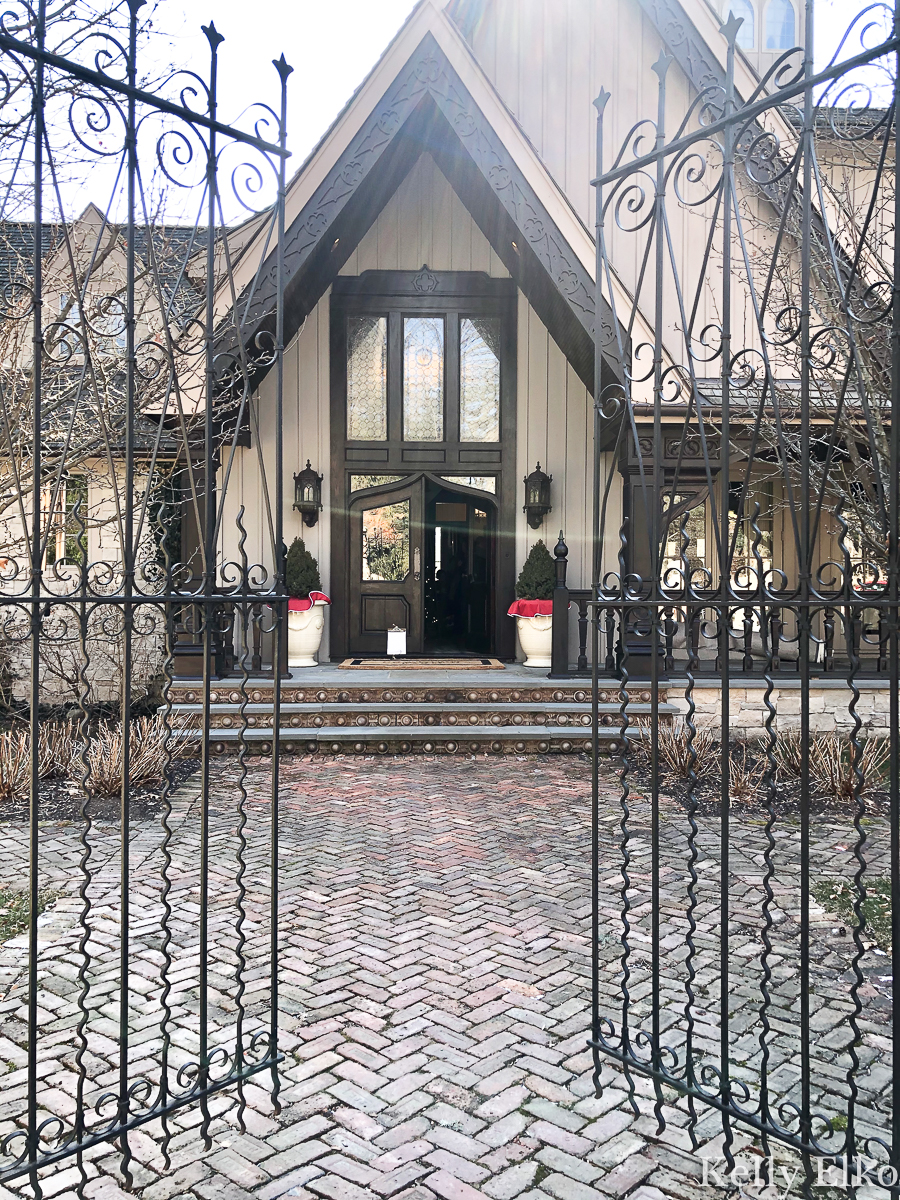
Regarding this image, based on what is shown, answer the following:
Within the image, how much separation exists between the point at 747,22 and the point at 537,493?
803 cm

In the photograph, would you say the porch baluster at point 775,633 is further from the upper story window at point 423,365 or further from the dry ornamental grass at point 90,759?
the upper story window at point 423,365

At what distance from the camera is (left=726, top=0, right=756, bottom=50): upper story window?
13.3 metres

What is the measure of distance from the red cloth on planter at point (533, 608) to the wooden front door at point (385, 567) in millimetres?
1696

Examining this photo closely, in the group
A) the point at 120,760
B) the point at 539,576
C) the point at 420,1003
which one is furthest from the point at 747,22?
the point at 420,1003

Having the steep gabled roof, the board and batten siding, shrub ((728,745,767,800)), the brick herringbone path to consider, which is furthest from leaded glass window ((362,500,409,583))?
the brick herringbone path

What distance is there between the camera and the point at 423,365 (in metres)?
13.0

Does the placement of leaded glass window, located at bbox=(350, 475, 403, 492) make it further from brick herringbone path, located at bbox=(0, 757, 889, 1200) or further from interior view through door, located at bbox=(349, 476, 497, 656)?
brick herringbone path, located at bbox=(0, 757, 889, 1200)

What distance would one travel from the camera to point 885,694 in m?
10.9

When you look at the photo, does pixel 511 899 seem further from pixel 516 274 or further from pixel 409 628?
pixel 516 274

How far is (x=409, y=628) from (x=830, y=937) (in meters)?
8.59

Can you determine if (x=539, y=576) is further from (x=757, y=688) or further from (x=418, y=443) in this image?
(x=757, y=688)

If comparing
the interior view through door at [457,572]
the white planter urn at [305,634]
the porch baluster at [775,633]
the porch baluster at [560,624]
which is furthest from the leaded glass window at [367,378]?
the porch baluster at [775,633]

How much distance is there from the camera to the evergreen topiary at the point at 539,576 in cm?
1216

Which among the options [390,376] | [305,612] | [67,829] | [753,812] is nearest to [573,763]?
[753,812]
